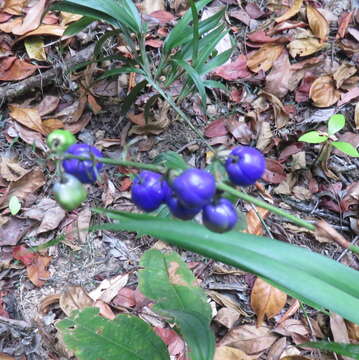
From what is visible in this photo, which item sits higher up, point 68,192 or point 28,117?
point 68,192

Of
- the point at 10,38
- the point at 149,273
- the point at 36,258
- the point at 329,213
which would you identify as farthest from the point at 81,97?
the point at 329,213

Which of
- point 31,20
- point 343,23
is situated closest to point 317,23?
point 343,23

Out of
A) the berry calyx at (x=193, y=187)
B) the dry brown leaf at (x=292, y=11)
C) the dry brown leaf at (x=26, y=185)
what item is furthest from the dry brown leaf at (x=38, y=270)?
the dry brown leaf at (x=292, y=11)

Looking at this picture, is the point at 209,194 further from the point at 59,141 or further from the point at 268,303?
the point at 268,303

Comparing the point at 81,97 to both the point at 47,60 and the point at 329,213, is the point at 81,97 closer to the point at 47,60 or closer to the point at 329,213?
the point at 47,60

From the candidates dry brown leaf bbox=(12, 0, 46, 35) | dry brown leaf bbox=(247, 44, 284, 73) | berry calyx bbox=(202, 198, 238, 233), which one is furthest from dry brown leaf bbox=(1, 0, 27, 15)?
berry calyx bbox=(202, 198, 238, 233)
